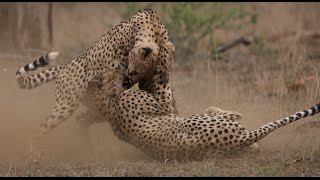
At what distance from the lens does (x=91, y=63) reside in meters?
6.21

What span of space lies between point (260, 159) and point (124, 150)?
1.33m

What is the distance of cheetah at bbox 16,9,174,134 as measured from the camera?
6.00m

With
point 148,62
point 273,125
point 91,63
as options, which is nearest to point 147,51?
point 148,62

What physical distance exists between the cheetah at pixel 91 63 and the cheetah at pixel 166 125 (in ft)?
0.57

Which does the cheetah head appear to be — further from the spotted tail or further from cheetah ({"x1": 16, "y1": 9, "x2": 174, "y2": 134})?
the spotted tail

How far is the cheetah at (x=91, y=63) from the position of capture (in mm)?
6004

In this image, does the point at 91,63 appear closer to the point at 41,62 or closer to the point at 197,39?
the point at 41,62

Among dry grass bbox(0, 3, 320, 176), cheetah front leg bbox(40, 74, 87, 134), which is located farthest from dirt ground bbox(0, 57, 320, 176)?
cheetah front leg bbox(40, 74, 87, 134)

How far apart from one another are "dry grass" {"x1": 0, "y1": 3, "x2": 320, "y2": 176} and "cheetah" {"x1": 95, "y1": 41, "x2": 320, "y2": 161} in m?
0.12

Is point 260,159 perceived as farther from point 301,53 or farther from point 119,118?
point 301,53

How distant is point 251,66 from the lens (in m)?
9.84

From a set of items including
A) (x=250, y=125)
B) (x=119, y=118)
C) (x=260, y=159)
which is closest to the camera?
(x=260, y=159)

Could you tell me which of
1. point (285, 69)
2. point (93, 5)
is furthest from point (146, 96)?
point (93, 5)

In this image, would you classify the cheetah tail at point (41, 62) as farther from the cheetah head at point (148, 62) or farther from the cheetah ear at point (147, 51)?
the cheetah ear at point (147, 51)
